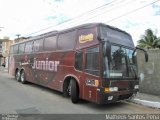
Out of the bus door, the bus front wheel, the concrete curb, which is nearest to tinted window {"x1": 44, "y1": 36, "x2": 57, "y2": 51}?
the bus door

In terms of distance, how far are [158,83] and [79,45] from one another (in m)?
4.95

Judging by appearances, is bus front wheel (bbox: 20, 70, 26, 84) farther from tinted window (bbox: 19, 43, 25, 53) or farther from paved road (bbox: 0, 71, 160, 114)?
paved road (bbox: 0, 71, 160, 114)

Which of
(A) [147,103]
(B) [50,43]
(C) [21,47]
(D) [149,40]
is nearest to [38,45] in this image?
(B) [50,43]

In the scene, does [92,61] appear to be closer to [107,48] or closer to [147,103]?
[107,48]

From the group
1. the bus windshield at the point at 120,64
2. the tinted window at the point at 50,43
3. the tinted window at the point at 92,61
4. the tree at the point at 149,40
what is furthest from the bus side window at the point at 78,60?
the tree at the point at 149,40

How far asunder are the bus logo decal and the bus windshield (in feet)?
11.6

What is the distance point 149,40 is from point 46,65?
110ft

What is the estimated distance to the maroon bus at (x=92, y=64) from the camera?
9016 millimetres

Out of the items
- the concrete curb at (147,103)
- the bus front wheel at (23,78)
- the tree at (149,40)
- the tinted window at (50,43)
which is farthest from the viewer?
the tree at (149,40)

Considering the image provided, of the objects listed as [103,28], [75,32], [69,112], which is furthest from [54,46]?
[69,112]

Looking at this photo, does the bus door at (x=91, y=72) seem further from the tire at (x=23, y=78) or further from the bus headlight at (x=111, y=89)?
the tire at (x=23, y=78)

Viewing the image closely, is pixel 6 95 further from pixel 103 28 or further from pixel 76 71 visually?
pixel 103 28

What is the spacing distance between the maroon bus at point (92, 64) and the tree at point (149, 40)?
104 feet

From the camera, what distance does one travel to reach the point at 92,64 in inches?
372
